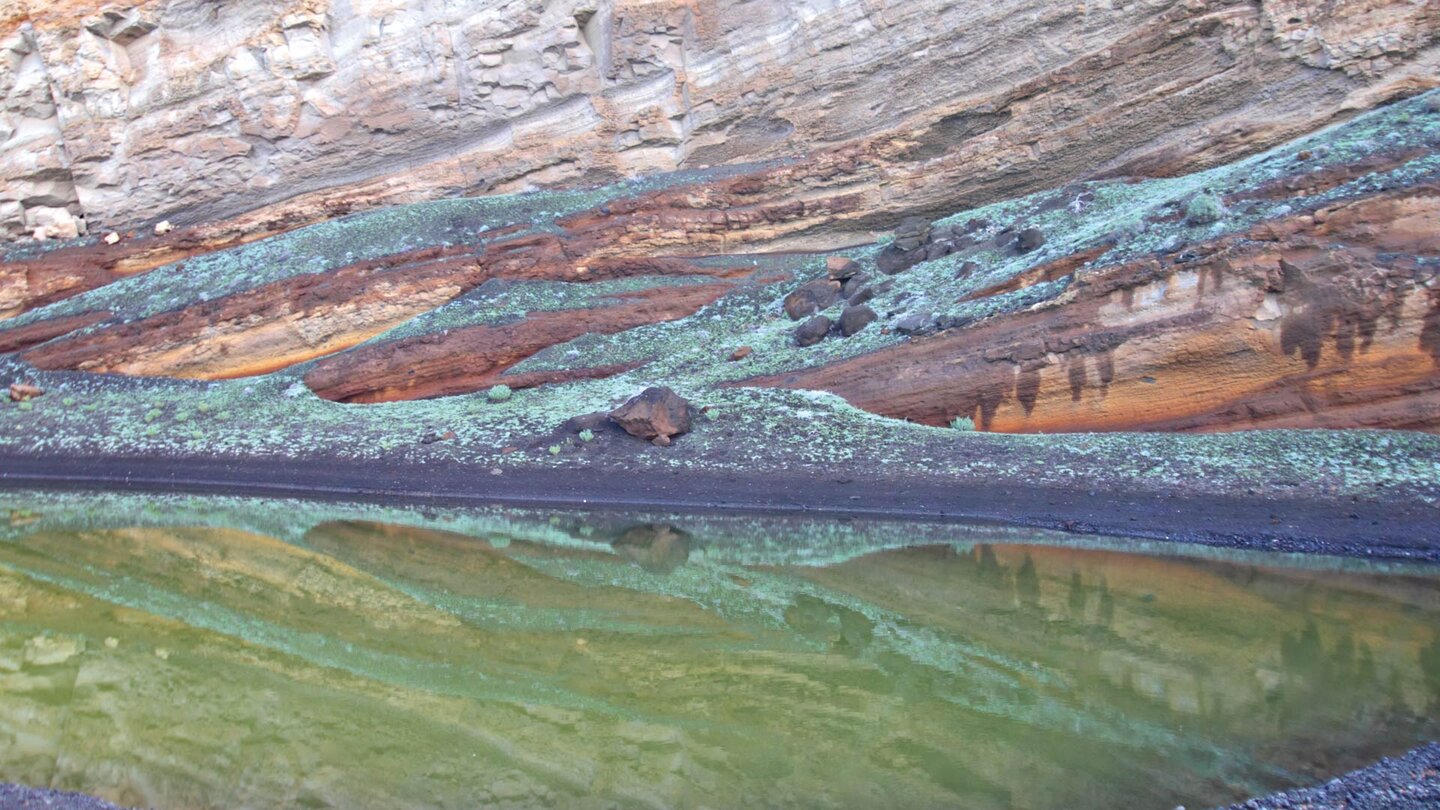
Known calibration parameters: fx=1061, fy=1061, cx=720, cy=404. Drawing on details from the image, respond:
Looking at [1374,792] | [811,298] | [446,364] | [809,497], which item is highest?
[1374,792]

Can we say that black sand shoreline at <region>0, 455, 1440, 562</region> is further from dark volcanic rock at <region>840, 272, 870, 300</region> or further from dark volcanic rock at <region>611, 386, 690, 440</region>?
dark volcanic rock at <region>840, 272, 870, 300</region>

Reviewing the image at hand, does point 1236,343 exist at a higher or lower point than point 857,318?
higher

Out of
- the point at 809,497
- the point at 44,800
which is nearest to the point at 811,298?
the point at 809,497

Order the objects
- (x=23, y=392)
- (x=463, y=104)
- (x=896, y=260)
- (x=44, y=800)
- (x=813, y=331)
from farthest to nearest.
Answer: (x=463, y=104), (x=896, y=260), (x=23, y=392), (x=813, y=331), (x=44, y=800)

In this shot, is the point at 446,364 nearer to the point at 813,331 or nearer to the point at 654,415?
the point at 654,415

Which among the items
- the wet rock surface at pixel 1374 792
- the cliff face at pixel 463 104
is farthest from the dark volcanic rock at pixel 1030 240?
the wet rock surface at pixel 1374 792

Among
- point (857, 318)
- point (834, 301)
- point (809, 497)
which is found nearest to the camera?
point (809, 497)

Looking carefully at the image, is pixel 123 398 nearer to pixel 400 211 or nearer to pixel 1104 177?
pixel 400 211
